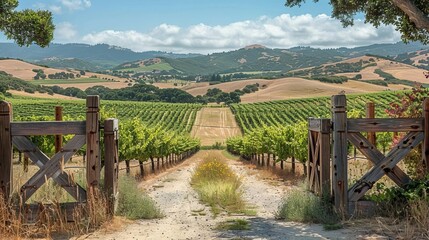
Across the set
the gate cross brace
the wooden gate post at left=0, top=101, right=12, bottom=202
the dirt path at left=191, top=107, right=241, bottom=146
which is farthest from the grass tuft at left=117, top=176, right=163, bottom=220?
the dirt path at left=191, top=107, right=241, bottom=146

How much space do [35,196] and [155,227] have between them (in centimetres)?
233

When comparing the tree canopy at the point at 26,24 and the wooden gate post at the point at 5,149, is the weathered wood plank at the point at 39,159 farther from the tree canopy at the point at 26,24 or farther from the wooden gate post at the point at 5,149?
the tree canopy at the point at 26,24

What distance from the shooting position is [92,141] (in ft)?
24.7

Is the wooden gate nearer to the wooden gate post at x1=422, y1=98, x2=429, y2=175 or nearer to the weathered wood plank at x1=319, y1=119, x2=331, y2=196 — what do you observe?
the weathered wood plank at x1=319, y1=119, x2=331, y2=196

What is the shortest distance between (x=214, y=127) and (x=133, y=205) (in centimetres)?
8473

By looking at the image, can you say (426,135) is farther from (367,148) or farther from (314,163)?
(314,163)

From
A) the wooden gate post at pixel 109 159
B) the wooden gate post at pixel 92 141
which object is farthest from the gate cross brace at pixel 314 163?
the wooden gate post at pixel 92 141

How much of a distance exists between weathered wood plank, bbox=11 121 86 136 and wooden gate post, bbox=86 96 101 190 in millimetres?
148

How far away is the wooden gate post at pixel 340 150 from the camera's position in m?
8.03

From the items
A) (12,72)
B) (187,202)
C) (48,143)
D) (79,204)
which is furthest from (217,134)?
(12,72)

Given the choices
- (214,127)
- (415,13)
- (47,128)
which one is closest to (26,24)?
(47,128)

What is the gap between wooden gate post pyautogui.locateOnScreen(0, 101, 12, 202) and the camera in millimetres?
7336

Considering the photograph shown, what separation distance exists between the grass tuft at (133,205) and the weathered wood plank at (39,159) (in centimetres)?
120

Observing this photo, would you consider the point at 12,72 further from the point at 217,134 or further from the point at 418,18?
the point at 418,18
